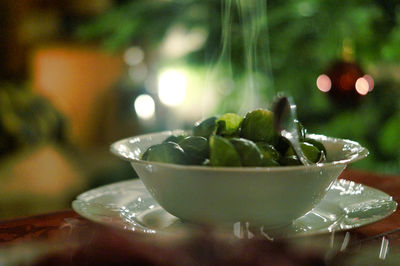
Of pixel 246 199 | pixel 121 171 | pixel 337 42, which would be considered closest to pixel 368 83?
pixel 337 42

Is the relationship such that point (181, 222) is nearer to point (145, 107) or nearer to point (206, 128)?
point (206, 128)

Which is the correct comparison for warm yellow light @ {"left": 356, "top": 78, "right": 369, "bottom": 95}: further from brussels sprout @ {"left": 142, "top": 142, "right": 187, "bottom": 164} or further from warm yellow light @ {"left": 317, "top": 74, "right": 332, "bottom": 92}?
brussels sprout @ {"left": 142, "top": 142, "right": 187, "bottom": 164}

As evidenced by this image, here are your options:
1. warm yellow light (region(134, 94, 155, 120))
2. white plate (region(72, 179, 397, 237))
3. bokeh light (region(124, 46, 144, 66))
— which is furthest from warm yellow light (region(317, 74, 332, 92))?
bokeh light (region(124, 46, 144, 66))

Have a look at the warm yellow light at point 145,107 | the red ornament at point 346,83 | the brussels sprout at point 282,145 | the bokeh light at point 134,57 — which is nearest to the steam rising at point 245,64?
the red ornament at point 346,83

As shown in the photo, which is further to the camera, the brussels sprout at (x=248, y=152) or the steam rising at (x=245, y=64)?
the steam rising at (x=245, y=64)

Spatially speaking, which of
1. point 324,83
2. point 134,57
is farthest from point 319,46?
point 134,57

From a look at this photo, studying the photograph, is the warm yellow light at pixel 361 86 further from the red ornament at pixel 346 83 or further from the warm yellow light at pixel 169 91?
the warm yellow light at pixel 169 91
